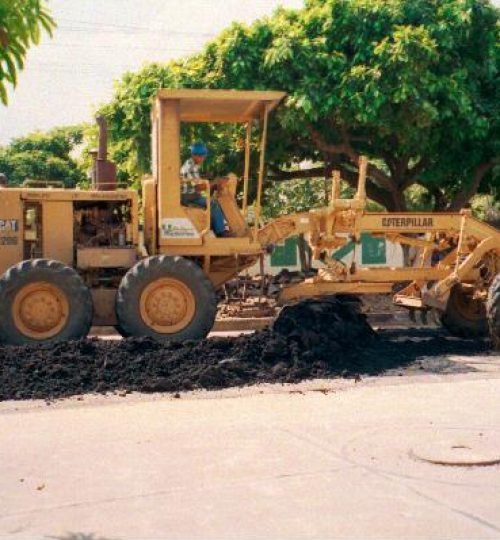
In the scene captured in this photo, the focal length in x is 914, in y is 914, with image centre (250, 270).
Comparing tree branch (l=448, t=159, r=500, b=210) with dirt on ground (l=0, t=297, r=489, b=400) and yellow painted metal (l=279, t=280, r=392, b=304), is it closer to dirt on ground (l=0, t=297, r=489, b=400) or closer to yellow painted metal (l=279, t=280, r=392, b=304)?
yellow painted metal (l=279, t=280, r=392, b=304)

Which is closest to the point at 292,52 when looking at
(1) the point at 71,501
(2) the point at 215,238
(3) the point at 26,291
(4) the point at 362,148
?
(4) the point at 362,148

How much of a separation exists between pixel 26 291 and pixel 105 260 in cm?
139

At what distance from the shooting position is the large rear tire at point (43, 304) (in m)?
12.1

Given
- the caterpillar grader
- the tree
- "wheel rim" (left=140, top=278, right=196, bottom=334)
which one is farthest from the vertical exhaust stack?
the tree

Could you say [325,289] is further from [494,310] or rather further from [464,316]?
[464,316]

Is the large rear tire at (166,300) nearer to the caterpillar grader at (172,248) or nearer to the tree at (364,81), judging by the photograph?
the caterpillar grader at (172,248)

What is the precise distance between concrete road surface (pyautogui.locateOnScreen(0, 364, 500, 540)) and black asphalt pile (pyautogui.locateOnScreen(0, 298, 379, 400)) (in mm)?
505

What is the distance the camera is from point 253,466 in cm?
664

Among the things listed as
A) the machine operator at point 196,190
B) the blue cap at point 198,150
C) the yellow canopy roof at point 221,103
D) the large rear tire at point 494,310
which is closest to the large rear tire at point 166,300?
the machine operator at point 196,190

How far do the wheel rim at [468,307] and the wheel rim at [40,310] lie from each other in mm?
6255

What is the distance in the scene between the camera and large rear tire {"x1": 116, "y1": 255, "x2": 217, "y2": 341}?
40.3ft

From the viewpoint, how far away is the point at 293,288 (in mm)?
13406

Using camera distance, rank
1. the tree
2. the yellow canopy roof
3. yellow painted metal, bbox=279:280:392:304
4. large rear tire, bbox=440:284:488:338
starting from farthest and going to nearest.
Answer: the tree < large rear tire, bbox=440:284:488:338 < yellow painted metal, bbox=279:280:392:304 < the yellow canopy roof

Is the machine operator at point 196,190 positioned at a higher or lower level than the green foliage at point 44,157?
lower
